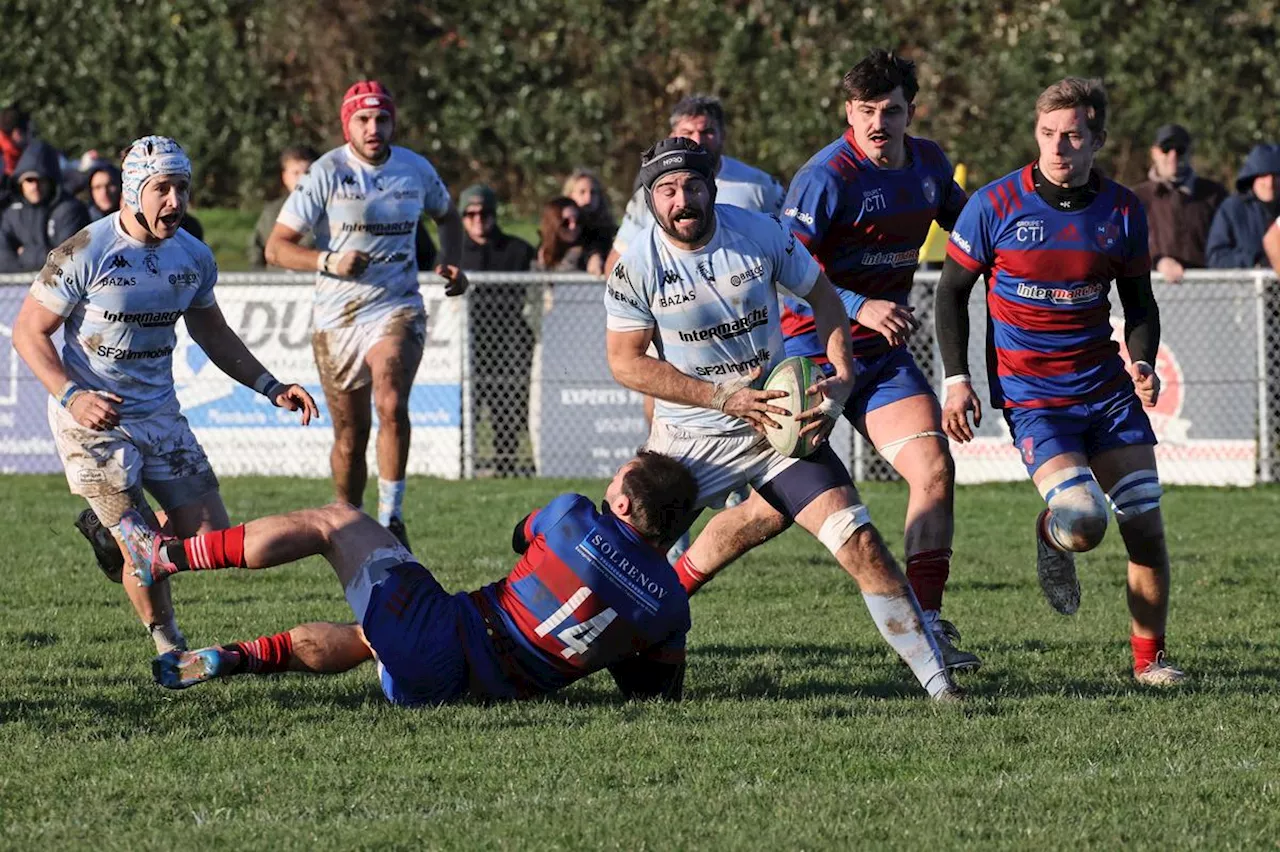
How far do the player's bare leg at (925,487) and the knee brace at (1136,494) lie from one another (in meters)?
0.62

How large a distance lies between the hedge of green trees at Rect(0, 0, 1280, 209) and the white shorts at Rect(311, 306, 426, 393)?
12511 mm

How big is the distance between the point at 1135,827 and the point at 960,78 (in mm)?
18157

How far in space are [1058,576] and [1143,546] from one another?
0.33 m

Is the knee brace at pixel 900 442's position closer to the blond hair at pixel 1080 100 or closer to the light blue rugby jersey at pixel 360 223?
the blond hair at pixel 1080 100

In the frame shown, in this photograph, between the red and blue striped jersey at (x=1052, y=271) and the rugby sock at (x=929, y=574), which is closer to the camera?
the red and blue striped jersey at (x=1052, y=271)

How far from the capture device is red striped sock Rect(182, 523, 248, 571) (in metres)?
6.87

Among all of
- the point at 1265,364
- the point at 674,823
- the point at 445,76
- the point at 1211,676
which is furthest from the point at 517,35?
the point at 674,823

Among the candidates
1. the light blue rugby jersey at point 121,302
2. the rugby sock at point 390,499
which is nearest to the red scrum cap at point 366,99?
the rugby sock at point 390,499

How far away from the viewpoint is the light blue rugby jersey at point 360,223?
1080 centimetres

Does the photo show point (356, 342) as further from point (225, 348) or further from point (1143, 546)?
point (1143, 546)

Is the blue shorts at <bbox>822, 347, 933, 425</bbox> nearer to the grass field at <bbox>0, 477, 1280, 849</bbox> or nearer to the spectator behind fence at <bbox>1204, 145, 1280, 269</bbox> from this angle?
the grass field at <bbox>0, 477, 1280, 849</bbox>

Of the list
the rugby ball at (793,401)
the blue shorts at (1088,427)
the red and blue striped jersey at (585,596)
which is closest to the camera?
the red and blue striped jersey at (585,596)

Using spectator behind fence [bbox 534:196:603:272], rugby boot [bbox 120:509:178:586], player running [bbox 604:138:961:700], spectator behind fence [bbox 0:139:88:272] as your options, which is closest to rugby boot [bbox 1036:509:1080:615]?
player running [bbox 604:138:961:700]

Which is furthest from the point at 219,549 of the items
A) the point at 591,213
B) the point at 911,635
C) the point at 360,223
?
the point at 591,213
